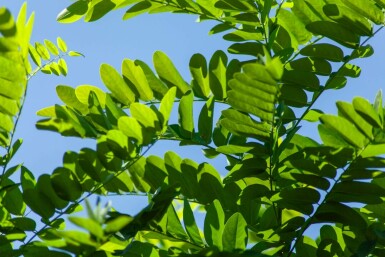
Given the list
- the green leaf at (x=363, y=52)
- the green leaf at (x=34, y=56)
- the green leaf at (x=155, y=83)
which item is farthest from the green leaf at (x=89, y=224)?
the green leaf at (x=34, y=56)

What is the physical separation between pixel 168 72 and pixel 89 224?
103 cm

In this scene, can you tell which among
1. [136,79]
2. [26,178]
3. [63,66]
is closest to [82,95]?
[136,79]

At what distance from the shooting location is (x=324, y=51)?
6.45ft

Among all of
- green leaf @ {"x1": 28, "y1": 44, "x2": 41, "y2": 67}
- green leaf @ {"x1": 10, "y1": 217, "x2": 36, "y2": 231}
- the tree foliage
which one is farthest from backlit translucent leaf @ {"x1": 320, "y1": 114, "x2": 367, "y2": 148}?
Answer: green leaf @ {"x1": 28, "y1": 44, "x2": 41, "y2": 67}

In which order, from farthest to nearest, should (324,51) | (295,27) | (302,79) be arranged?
(295,27) < (324,51) < (302,79)

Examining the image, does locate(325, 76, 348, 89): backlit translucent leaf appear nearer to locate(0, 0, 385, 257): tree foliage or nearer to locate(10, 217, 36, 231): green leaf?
locate(0, 0, 385, 257): tree foliage

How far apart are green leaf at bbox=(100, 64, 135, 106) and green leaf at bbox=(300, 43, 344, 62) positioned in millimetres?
499

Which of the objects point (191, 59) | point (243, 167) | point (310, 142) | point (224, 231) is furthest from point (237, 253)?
point (191, 59)

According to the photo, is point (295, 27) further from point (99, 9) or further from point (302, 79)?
point (99, 9)

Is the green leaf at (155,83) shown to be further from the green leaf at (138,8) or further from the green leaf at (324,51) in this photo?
the green leaf at (324,51)

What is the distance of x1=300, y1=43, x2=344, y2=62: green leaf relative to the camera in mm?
1949

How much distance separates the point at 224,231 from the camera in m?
1.60

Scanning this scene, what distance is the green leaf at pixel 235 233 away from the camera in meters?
1.59

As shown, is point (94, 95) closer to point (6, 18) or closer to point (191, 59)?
point (191, 59)
